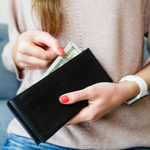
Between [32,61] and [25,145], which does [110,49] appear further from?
[25,145]

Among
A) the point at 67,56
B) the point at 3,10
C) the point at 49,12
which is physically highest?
the point at 3,10

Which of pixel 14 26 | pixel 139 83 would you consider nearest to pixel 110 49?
pixel 139 83

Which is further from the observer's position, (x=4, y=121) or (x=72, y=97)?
(x=4, y=121)

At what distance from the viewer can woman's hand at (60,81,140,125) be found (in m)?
0.41

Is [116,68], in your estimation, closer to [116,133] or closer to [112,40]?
[112,40]

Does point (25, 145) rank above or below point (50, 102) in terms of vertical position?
below

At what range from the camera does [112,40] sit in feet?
1.70

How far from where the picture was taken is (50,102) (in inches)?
16.1

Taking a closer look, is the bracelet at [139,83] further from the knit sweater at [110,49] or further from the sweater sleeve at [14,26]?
the sweater sleeve at [14,26]

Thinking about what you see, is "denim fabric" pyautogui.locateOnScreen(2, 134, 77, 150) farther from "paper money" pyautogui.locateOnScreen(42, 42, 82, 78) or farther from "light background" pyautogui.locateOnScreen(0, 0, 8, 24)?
"light background" pyautogui.locateOnScreen(0, 0, 8, 24)

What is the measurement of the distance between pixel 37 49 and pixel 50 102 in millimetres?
Result: 171

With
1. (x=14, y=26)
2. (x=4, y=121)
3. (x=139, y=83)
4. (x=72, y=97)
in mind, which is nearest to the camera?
(x=72, y=97)

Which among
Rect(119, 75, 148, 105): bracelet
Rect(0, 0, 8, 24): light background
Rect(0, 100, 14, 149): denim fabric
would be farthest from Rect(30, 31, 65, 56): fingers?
Rect(0, 0, 8, 24): light background

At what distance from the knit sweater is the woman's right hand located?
8 cm
